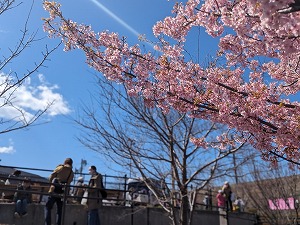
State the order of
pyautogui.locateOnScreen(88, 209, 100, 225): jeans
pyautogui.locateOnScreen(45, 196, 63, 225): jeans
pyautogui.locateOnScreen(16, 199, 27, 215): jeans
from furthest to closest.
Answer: pyautogui.locateOnScreen(16, 199, 27, 215): jeans
pyautogui.locateOnScreen(88, 209, 100, 225): jeans
pyautogui.locateOnScreen(45, 196, 63, 225): jeans

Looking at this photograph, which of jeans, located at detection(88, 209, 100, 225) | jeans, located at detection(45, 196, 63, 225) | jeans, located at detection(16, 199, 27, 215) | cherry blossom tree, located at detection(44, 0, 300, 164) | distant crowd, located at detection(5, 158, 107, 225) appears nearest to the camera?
cherry blossom tree, located at detection(44, 0, 300, 164)

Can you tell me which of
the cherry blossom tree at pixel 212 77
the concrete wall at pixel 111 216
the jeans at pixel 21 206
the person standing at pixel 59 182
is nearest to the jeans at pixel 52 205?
the person standing at pixel 59 182

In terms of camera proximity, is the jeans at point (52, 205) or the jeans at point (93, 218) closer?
the jeans at point (52, 205)

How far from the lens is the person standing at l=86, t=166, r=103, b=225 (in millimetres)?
8398

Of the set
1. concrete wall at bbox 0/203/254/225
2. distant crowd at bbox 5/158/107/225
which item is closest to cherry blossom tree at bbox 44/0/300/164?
distant crowd at bbox 5/158/107/225

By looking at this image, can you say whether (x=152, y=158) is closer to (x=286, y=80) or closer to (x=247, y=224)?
(x=286, y=80)

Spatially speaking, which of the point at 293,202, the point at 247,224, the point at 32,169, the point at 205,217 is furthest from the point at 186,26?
the point at 247,224

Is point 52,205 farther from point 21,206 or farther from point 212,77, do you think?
point 212,77

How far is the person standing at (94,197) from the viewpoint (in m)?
8.40

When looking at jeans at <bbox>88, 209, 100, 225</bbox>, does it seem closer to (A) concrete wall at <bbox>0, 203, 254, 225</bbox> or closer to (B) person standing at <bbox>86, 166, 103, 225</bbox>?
Result: (B) person standing at <bbox>86, 166, 103, 225</bbox>

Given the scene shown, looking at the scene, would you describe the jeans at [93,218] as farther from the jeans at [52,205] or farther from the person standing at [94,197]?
the jeans at [52,205]

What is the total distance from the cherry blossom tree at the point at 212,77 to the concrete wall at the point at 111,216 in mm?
4948

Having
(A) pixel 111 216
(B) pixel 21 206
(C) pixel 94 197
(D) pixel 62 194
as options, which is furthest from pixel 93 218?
(A) pixel 111 216

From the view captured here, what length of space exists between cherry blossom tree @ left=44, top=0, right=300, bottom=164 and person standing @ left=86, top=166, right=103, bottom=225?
358 cm
